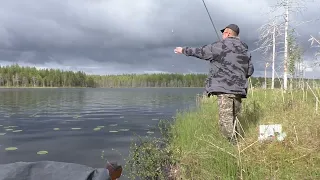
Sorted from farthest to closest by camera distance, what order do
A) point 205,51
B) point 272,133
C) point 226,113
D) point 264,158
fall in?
point 205,51 < point 226,113 < point 272,133 < point 264,158

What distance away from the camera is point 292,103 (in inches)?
353

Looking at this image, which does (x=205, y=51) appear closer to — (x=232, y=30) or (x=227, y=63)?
(x=227, y=63)

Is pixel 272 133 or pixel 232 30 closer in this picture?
pixel 272 133

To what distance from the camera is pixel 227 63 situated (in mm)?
6336

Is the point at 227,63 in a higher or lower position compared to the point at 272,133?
higher

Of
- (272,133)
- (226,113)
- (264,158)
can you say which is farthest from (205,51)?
(264,158)

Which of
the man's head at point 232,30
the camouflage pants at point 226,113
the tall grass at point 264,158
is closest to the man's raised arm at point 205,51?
the man's head at point 232,30

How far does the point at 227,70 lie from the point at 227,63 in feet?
0.48

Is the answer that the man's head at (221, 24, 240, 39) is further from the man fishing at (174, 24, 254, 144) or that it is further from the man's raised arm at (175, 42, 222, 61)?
the man's raised arm at (175, 42, 222, 61)

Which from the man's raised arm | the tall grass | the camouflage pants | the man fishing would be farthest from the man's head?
the tall grass

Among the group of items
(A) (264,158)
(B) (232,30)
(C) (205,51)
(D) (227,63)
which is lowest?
(A) (264,158)

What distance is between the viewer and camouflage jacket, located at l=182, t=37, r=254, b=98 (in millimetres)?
6289

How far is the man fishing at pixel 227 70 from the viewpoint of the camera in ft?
20.6

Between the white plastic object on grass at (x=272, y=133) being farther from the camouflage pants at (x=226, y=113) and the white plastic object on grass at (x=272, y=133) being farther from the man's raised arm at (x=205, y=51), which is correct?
the man's raised arm at (x=205, y=51)
